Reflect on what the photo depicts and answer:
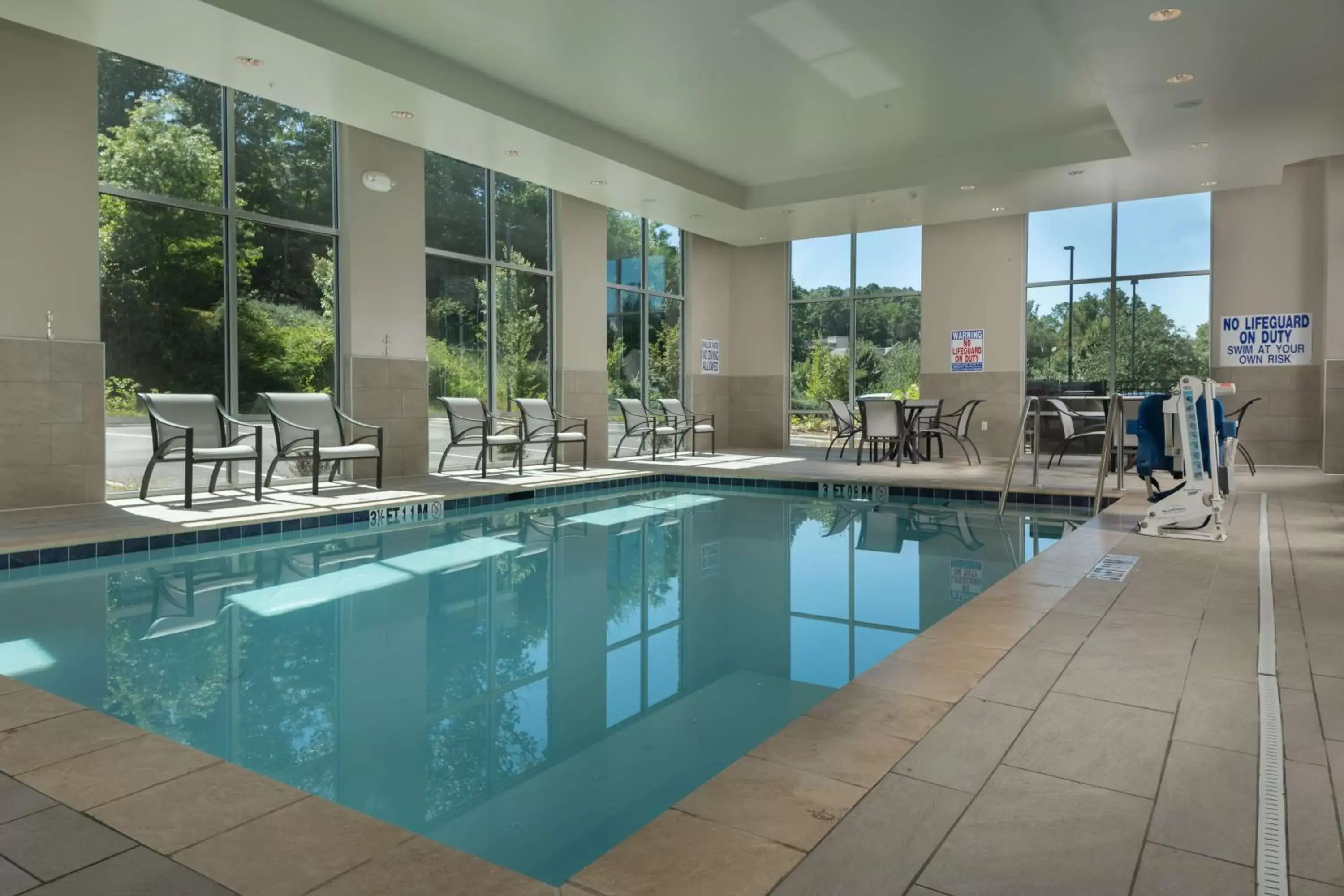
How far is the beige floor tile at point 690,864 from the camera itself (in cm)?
140

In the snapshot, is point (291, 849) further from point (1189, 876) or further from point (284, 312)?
point (284, 312)

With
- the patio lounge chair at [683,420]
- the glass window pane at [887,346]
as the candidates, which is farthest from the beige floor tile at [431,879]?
the glass window pane at [887,346]

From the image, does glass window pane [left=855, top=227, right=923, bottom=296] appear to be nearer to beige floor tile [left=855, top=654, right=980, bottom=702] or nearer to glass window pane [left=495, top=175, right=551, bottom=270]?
glass window pane [left=495, top=175, right=551, bottom=270]

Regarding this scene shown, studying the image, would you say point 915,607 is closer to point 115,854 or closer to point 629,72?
point 115,854

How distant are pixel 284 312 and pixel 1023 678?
7.05 metres

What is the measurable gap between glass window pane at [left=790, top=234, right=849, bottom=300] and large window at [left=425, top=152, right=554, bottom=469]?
14.6ft

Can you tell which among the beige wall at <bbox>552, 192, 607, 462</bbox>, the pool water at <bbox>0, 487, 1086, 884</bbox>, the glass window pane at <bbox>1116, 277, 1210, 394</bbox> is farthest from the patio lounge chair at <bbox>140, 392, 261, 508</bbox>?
the glass window pane at <bbox>1116, 277, 1210, 394</bbox>

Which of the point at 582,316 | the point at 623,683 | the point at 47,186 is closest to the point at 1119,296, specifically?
the point at 582,316

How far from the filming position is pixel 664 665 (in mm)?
3201

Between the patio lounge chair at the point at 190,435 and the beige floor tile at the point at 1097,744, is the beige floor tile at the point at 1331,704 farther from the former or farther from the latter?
the patio lounge chair at the point at 190,435

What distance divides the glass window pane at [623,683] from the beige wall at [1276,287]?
30.4 feet

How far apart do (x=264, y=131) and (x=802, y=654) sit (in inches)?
267

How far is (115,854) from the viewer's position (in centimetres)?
154

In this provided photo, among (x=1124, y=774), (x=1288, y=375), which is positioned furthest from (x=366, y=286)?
(x=1288, y=375)
